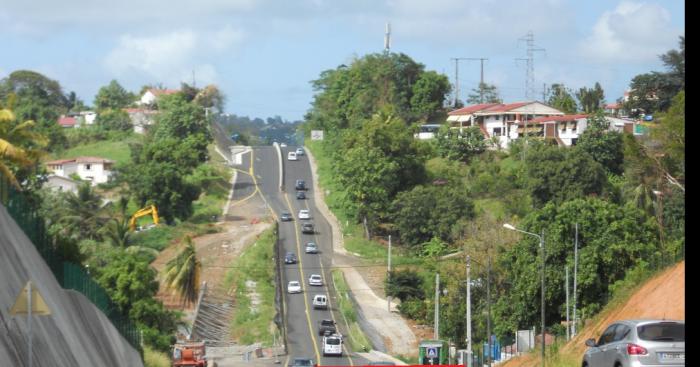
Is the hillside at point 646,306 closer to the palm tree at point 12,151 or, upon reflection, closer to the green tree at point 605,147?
the palm tree at point 12,151

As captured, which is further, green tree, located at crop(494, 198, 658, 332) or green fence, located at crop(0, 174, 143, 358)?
green tree, located at crop(494, 198, 658, 332)

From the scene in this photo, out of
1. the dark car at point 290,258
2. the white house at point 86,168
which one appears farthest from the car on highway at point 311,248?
the white house at point 86,168

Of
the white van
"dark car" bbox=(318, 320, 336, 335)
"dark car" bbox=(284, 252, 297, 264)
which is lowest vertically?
"dark car" bbox=(318, 320, 336, 335)

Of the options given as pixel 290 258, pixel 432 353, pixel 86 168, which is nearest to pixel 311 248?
pixel 290 258

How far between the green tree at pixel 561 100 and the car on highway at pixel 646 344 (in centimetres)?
13848

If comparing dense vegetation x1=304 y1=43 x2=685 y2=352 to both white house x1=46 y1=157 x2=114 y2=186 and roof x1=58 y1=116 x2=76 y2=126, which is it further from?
roof x1=58 y1=116 x2=76 y2=126

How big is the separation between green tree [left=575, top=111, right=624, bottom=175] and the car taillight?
338ft

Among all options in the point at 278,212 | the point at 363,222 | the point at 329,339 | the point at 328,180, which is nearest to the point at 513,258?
the point at 329,339

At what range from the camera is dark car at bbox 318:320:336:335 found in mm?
87750

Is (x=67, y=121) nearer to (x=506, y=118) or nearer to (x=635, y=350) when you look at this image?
(x=506, y=118)

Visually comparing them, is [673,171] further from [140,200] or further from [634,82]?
[140,200]

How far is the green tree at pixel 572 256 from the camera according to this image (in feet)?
→ 222

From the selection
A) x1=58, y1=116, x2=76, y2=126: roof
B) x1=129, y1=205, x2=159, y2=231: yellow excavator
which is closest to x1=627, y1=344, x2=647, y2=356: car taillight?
x1=129, y1=205, x2=159, y2=231: yellow excavator

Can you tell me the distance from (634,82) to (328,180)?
130 feet
